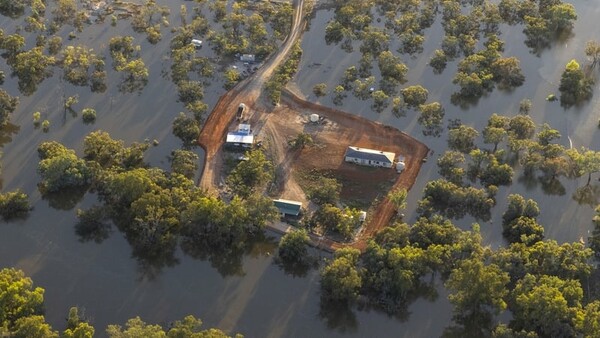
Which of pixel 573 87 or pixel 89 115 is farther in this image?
pixel 573 87

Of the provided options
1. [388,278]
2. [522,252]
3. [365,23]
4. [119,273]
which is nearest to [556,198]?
[522,252]

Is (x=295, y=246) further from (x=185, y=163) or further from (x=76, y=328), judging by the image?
(x=76, y=328)

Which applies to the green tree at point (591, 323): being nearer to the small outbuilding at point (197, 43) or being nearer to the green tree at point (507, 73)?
the green tree at point (507, 73)

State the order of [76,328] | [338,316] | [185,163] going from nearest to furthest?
[76,328] < [338,316] < [185,163]

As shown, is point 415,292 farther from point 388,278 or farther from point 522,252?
point 522,252

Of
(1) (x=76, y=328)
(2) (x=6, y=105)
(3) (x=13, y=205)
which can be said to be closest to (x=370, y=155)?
(1) (x=76, y=328)

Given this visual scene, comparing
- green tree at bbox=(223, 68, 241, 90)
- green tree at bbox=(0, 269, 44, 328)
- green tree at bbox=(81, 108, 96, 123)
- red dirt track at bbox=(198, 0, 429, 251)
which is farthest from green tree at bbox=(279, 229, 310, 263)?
green tree at bbox=(81, 108, 96, 123)
